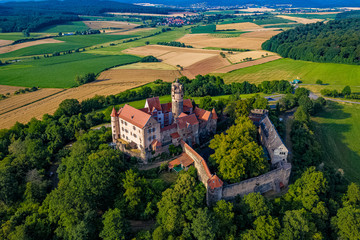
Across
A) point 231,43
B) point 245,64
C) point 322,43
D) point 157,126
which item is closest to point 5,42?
point 231,43

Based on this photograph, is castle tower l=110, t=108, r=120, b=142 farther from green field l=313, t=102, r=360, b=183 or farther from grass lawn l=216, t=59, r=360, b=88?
grass lawn l=216, t=59, r=360, b=88

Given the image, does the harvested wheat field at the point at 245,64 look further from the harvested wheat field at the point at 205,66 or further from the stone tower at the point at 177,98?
the stone tower at the point at 177,98

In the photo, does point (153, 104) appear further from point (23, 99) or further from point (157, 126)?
point (23, 99)

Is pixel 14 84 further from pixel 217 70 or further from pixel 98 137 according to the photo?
pixel 217 70

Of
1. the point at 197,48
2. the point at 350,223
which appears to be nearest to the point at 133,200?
the point at 350,223

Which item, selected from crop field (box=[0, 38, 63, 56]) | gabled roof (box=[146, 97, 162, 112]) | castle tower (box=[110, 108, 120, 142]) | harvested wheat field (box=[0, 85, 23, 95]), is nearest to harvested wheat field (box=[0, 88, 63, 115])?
harvested wheat field (box=[0, 85, 23, 95])

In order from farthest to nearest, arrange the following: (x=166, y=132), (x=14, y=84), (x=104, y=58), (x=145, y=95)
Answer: (x=104, y=58) → (x=14, y=84) → (x=145, y=95) → (x=166, y=132)
